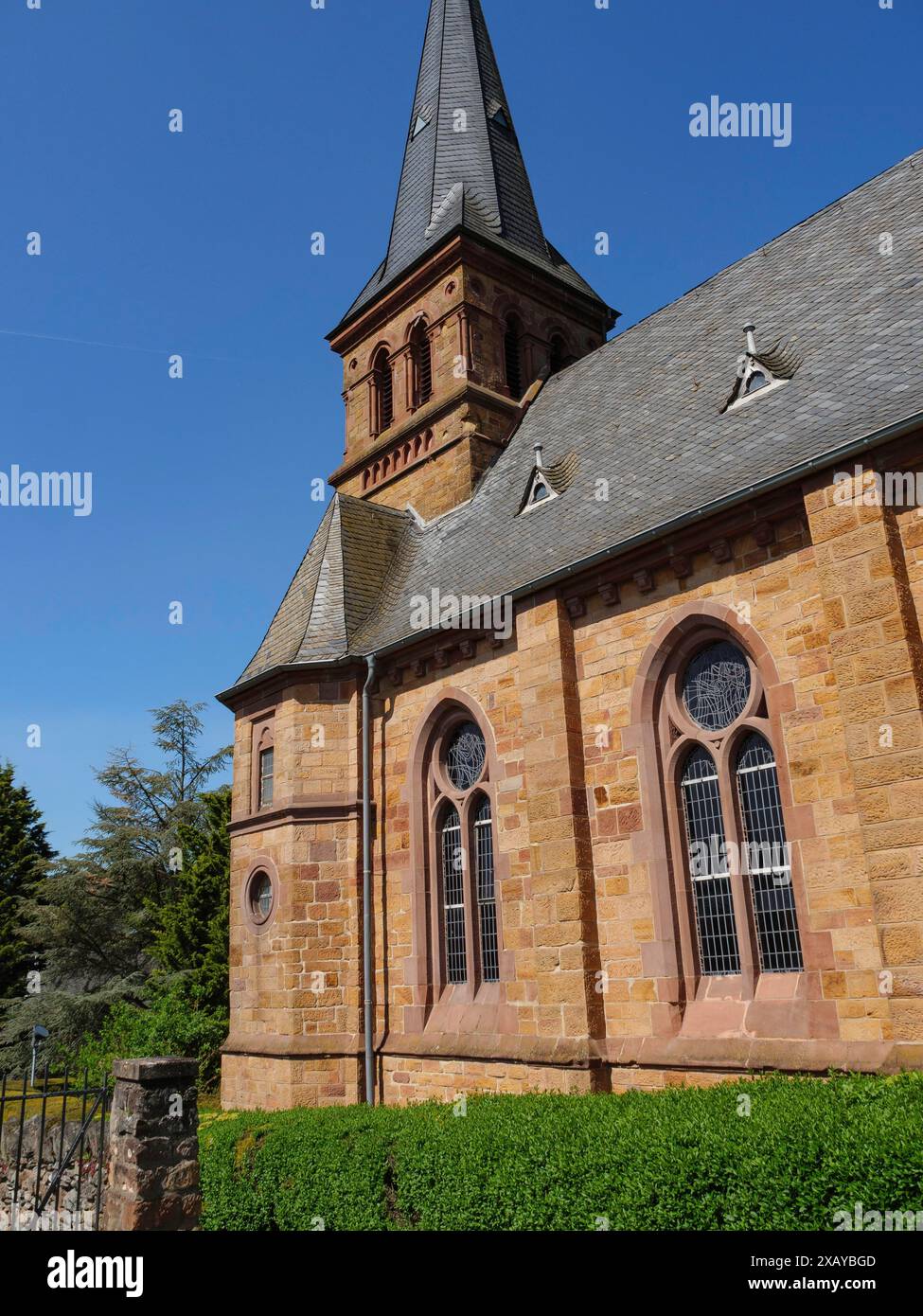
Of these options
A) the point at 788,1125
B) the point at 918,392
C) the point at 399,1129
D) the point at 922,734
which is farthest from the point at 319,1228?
the point at 918,392

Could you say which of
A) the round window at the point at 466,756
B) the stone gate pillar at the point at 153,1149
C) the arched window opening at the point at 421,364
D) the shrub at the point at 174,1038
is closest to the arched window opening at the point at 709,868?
the round window at the point at 466,756

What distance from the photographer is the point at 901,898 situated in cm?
858

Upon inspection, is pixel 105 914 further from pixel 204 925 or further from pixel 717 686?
pixel 717 686

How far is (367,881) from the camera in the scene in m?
15.0

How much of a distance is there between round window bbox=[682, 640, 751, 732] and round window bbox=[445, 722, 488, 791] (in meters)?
3.47

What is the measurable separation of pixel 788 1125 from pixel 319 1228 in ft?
17.0

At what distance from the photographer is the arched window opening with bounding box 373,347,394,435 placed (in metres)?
23.0

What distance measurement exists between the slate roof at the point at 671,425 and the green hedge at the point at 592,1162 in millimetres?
6154

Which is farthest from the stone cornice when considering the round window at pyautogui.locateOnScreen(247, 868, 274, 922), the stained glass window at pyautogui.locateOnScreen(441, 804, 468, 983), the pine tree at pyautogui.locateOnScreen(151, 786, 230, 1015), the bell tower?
the pine tree at pyautogui.locateOnScreen(151, 786, 230, 1015)

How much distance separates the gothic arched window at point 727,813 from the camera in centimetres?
1037

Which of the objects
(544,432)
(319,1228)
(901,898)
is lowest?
(319,1228)

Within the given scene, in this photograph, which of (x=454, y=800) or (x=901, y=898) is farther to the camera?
(x=454, y=800)

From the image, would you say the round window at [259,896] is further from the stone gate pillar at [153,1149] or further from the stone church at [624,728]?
the stone gate pillar at [153,1149]
